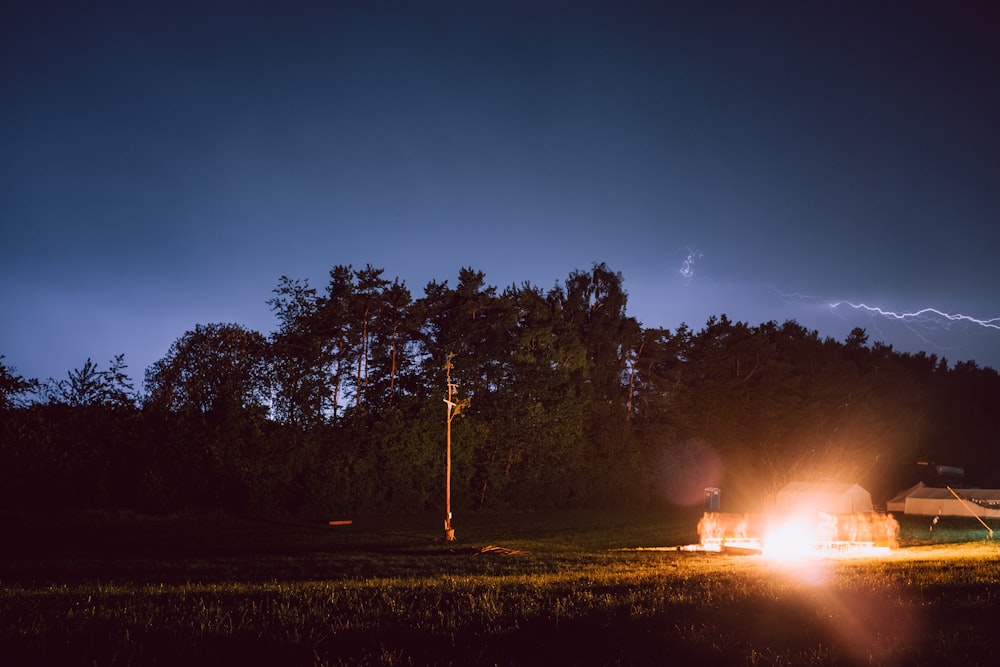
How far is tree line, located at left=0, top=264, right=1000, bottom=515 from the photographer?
40.2 m

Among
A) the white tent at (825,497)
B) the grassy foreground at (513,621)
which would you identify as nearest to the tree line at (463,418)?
the white tent at (825,497)

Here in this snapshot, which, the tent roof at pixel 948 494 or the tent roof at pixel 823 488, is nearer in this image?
the tent roof at pixel 823 488

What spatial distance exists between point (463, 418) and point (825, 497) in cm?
2588

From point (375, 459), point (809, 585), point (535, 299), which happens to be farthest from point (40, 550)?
point (535, 299)

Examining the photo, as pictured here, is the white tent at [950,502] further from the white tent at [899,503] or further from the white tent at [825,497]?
the white tent at [825,497]

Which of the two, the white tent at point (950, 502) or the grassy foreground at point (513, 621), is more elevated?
the grassy foreground at point (513, 621)

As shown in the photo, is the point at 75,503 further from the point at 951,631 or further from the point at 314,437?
the point at 951,631

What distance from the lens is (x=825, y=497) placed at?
53438mm

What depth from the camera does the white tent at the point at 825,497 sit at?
52.7 m

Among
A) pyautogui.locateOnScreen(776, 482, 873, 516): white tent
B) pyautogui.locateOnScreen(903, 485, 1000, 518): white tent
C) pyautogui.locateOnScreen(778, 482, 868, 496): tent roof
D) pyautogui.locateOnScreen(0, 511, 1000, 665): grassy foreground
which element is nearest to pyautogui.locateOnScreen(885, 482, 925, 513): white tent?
pyautogui.locateOnScreen(903, 485, 1000, 518): white tent

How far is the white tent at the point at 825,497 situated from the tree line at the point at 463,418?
11589 millimetres

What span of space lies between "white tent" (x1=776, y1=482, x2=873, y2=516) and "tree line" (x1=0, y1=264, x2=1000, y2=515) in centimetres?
1159

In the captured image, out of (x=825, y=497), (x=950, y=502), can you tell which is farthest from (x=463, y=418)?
(x=950, y=502)

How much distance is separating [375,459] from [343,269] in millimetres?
13116
